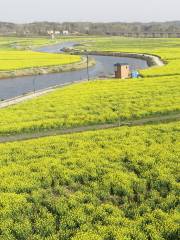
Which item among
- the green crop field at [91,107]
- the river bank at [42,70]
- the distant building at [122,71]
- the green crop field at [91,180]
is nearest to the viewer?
the green crop field at [91,180]

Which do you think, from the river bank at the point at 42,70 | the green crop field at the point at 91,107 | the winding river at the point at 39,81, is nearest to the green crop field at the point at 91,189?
the green crop field at the point at 91,107

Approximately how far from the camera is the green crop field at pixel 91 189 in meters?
15.9

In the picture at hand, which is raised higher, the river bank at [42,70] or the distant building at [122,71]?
the distant building at [122,71]

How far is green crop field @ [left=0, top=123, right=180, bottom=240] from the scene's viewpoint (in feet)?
52.3

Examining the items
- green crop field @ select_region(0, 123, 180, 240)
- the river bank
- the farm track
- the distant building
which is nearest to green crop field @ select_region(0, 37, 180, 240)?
green crop field @ select_region(0, 123, 180, 240)

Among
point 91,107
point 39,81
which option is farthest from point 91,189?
point 39,81

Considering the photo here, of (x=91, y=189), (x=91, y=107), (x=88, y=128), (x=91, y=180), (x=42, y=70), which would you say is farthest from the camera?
(x=42, y=70)

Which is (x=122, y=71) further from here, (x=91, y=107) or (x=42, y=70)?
(x=42, y=70)

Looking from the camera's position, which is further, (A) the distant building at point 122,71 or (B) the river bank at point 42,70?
(B) the river bank at point 42,70

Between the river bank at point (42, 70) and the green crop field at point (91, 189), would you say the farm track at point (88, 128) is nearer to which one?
the green crop field at point (91, 189)

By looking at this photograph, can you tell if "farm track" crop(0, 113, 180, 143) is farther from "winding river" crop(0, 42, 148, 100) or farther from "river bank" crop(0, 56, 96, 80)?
"river bank" crop(0, 56, 96, 80)

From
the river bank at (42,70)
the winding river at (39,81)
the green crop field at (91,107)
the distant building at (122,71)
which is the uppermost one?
the distant building at (122,71)

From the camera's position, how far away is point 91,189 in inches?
749

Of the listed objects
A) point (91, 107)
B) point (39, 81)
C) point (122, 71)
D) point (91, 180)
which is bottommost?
point (39, 81)
